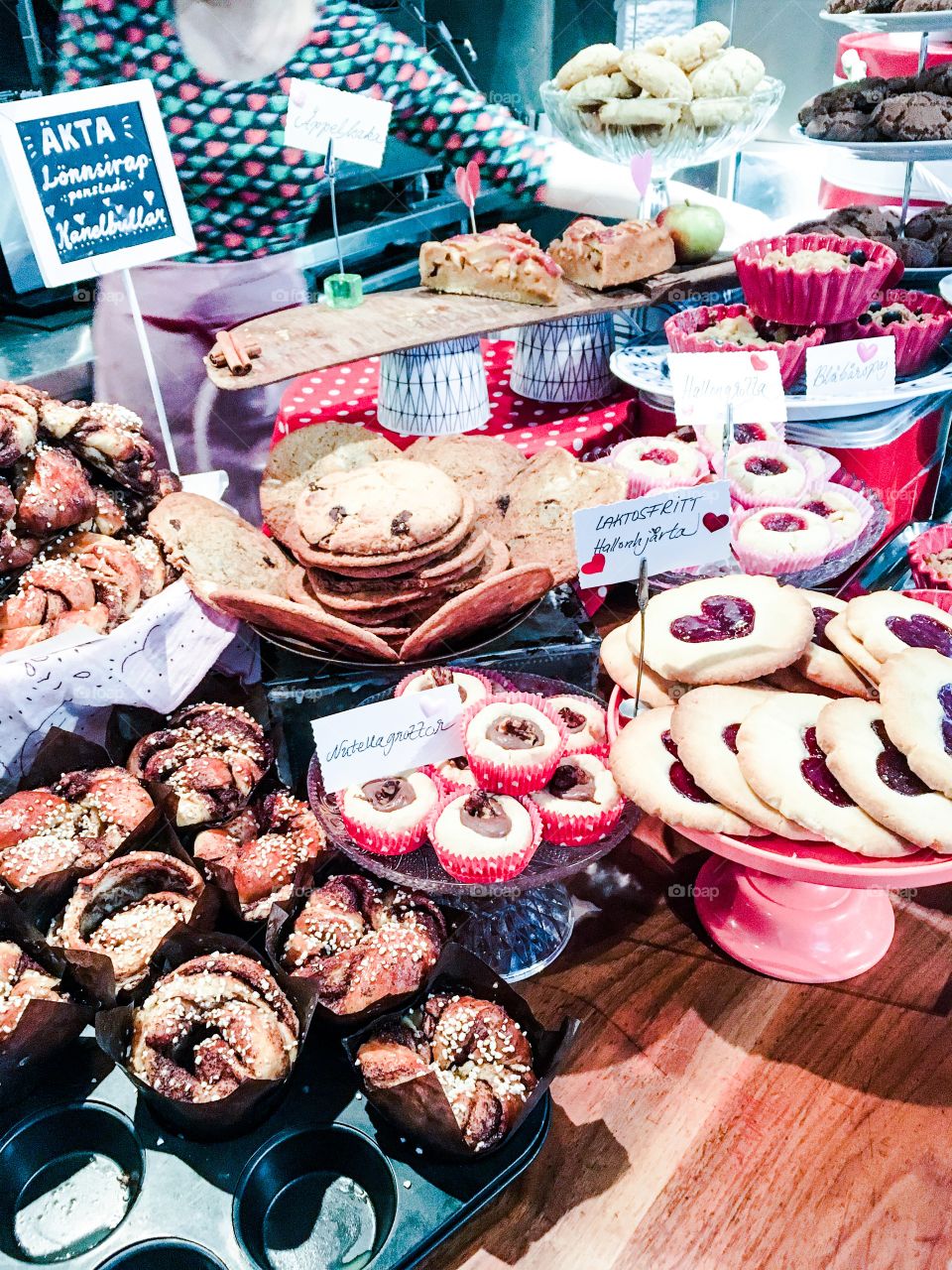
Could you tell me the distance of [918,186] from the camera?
4555mm

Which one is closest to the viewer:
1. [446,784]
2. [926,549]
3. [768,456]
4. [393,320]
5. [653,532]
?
[653,532]

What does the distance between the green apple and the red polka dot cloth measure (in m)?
0.56

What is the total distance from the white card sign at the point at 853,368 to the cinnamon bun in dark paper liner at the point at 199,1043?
223 centimetres

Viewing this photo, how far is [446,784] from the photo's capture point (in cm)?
178

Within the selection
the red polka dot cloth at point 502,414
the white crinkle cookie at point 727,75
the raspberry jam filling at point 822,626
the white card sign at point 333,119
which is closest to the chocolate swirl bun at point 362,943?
the raspberry jam filling at point 822,626

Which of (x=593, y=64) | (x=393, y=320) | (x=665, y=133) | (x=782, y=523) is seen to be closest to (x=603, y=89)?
(x=593, y=64)

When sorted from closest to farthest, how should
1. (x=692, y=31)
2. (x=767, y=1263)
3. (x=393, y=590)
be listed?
(x=767, y=1263)
(x=393, y=590)
(x=692, y=31)

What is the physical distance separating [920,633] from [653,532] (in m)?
0.53

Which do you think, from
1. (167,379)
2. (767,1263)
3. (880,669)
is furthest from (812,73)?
(767,1263)

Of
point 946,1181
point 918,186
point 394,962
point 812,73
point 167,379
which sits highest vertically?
point 812,73

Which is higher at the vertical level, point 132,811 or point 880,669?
point 880,669

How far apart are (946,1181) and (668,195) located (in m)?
3.41

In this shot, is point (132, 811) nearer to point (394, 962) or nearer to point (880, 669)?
point (394, 962)

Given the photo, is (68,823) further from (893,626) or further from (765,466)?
(765,466)
